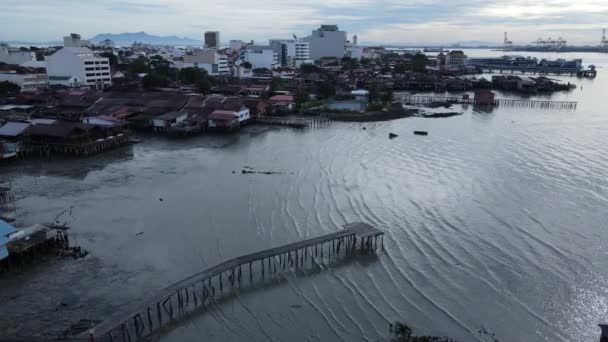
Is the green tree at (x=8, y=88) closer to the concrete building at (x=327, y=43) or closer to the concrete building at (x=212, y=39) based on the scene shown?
the concrete building at (x=327, y=43)

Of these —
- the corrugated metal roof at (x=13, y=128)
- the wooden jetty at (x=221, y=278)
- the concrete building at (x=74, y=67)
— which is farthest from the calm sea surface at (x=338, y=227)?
the concrete building at (x=74, y=67)

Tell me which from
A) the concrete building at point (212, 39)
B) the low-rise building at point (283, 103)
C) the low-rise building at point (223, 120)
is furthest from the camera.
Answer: the concrete building at point (212, 39)

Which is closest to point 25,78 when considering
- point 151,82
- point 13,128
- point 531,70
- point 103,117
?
point 151,82

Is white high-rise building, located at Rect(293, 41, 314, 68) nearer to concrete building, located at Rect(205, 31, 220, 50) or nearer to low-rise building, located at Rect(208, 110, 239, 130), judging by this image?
concrete building, located at Rect(205, 31, 220, 50)

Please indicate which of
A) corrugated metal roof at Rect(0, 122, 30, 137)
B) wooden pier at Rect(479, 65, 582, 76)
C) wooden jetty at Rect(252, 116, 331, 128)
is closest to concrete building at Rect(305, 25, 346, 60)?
wooden pier at Rect(479, 65, 582, 76)

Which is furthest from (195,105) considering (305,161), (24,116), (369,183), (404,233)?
(404,233)

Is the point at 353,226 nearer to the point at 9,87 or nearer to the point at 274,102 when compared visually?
the point at 274,102
